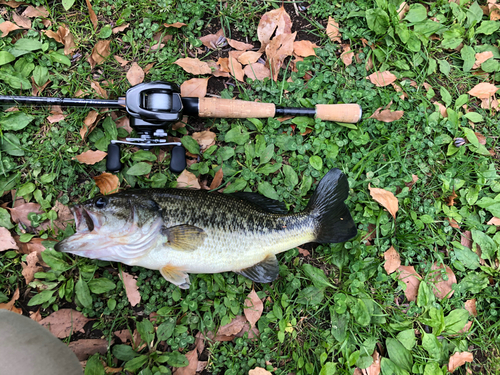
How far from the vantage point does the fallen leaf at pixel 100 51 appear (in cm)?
325

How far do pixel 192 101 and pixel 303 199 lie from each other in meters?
1.48

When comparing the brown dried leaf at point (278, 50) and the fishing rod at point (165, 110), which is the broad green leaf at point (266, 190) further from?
the brown dried leaf at point (278, 50)

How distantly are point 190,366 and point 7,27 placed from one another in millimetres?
3800

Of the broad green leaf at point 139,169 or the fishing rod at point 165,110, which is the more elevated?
the fishing rod at point 165,110

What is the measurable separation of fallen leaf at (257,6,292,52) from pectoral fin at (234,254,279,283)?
2.25m

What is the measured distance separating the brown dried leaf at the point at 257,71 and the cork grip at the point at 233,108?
447 millimetres

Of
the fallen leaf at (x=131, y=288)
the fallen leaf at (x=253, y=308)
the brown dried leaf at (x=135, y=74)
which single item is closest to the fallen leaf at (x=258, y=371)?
the fallen leaf at (x=253, y=308)

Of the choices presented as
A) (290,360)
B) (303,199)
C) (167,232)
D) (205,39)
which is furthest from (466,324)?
(205,39)

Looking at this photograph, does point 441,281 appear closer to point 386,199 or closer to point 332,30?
point 386,199

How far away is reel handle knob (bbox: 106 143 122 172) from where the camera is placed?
3.01 metres

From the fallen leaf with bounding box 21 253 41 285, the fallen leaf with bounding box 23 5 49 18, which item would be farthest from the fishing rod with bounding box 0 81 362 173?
the fallen leaf with bounding box 21 253 41 285

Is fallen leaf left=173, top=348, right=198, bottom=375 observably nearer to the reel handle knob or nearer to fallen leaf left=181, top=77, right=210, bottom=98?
the reel handle knob

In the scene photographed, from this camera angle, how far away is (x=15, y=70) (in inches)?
124

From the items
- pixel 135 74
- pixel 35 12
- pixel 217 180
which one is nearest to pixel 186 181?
pixel 217 180
